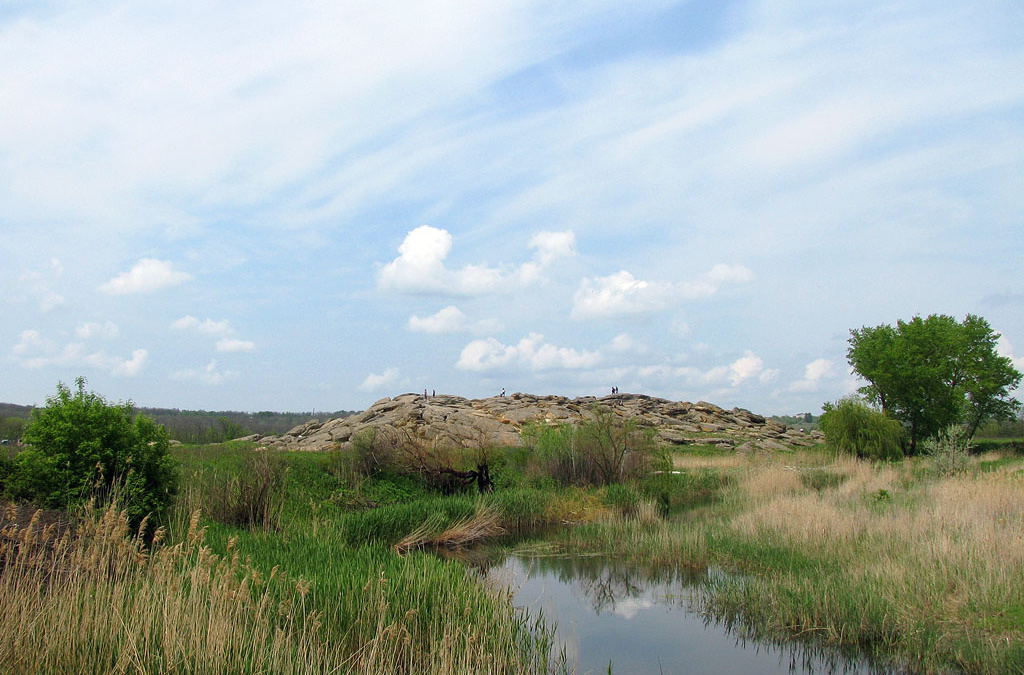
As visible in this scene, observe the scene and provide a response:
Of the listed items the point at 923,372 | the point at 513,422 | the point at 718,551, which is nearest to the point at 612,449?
the point at 718,551

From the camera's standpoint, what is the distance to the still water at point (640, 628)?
8.97m

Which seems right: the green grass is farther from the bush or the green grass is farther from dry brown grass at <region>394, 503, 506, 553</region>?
the bush

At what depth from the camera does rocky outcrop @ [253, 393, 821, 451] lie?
2934cm

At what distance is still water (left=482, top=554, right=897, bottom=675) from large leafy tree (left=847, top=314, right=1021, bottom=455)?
31731mm

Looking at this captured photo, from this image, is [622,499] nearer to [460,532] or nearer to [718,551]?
[460,532]

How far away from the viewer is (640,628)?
1076 cm

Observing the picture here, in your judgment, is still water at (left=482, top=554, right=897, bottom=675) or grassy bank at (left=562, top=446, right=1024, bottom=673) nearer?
grassy bank at (left=562, top=446, right=1024, bottom=673)

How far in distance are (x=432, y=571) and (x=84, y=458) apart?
5.82 m

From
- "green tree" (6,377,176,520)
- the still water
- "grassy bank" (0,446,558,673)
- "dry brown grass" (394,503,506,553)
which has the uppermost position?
"green tree" (6,377,176,520)

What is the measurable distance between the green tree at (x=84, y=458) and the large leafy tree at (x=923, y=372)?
38.4 m

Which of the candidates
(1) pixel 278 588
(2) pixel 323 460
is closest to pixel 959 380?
(2) pixel 323 460

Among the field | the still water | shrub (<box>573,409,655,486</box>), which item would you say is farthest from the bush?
the still water

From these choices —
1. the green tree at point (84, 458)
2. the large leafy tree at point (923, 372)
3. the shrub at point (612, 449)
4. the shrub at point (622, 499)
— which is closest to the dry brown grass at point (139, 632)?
the green tree at point (84, 458)

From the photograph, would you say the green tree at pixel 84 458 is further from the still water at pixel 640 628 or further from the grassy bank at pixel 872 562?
the grassy bank at pixel 872 562
